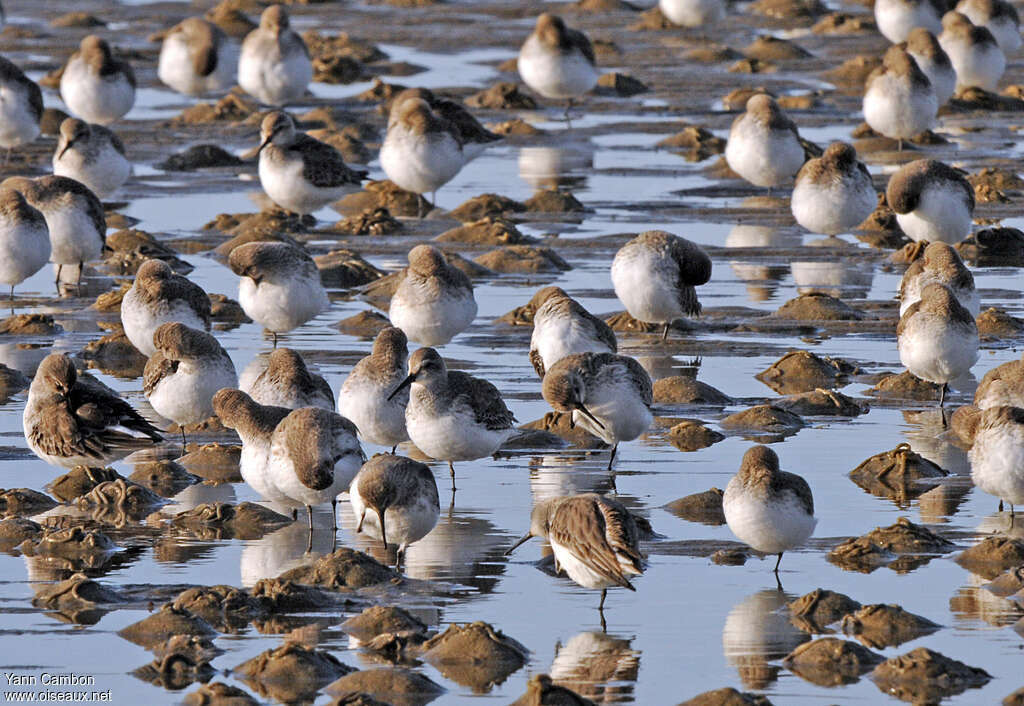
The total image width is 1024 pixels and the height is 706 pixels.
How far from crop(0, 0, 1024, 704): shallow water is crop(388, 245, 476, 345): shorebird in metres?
0.51

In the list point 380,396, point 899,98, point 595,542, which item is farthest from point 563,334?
point 899,98

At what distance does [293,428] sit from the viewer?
1124 centimetres

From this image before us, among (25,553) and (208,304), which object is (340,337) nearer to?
(208,304)

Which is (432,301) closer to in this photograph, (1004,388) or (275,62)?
(1004,388)

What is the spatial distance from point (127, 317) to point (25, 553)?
15.3 ft

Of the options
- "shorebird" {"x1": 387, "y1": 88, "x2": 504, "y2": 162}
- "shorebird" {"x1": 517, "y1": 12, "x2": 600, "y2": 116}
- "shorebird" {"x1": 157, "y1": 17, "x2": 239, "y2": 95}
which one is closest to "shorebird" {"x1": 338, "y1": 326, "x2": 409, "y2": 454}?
"shorebird" {"x1": 387, "y1": 88, "x2": 504, "y2": 162}

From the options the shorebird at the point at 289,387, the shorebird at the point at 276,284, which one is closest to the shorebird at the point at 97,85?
the shorebird at the point at 276,284

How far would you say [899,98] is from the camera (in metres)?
25.7

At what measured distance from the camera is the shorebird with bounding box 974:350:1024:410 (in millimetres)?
12406

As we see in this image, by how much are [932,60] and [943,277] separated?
528 inches

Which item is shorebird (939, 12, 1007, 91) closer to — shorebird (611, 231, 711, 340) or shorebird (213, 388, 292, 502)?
shorebird (611, 231, 711, 340)

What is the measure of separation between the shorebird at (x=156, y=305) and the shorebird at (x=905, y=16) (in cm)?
2297

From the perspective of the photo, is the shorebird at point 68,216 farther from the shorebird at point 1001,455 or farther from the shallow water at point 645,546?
the shorebird at point 1001,455

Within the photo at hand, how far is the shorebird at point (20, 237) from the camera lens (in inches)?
696
